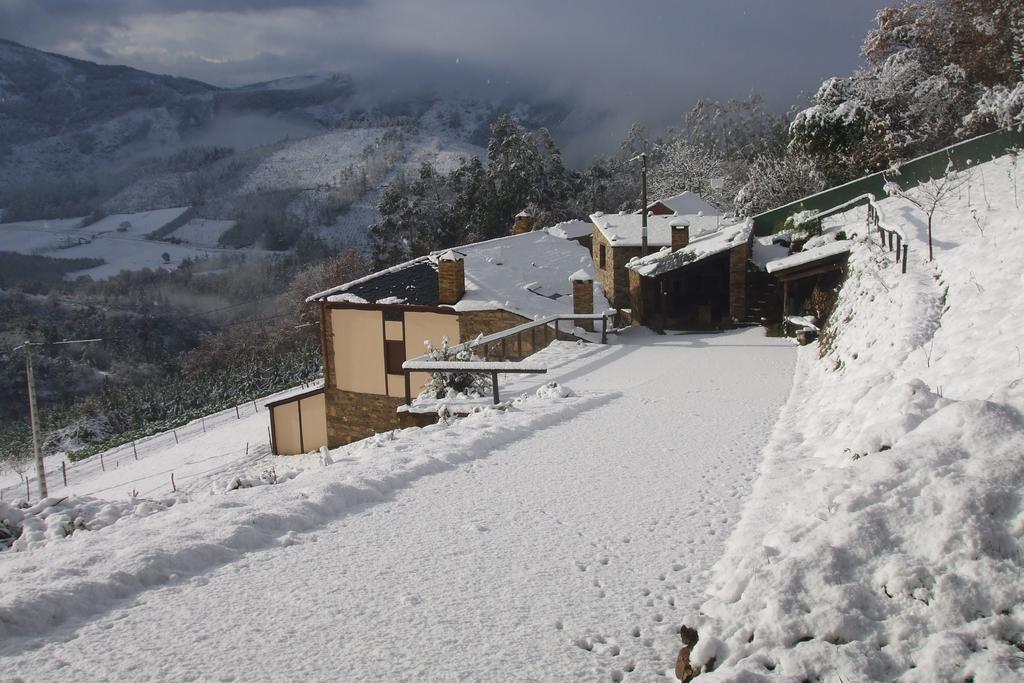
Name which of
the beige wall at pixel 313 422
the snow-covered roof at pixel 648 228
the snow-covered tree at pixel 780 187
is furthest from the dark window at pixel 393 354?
the snow-covered tree at pixel 780 187

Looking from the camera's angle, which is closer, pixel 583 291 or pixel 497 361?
pixel 497 361

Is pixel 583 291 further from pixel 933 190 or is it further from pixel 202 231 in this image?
pixel 202 231

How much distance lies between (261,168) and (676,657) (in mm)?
171482

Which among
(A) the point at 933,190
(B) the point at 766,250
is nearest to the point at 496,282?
(B) the point at 766,250

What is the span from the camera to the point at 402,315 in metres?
22.6

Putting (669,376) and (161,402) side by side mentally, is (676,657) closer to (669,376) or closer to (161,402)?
(669,376)

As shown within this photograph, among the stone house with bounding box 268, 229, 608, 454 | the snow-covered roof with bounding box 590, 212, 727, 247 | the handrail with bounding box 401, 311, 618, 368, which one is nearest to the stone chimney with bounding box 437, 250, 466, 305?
the stone house with bounding box 268, 229, 608, 454

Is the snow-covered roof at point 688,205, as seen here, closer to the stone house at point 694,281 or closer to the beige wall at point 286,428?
the stone house at point 694,281

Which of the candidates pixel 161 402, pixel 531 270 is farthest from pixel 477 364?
pixel 161 402

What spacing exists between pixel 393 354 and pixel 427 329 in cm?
141

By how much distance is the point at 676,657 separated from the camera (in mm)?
3760

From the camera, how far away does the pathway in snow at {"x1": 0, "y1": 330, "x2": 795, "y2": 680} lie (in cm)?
366

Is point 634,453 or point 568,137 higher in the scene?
point 568,137

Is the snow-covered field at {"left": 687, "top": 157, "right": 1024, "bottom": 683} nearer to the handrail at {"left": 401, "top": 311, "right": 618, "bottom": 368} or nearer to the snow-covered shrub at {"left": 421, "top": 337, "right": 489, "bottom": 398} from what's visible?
the snow-covered shrub at {"left": 421, "top": 337, "right": 489, "bottom": 398}
